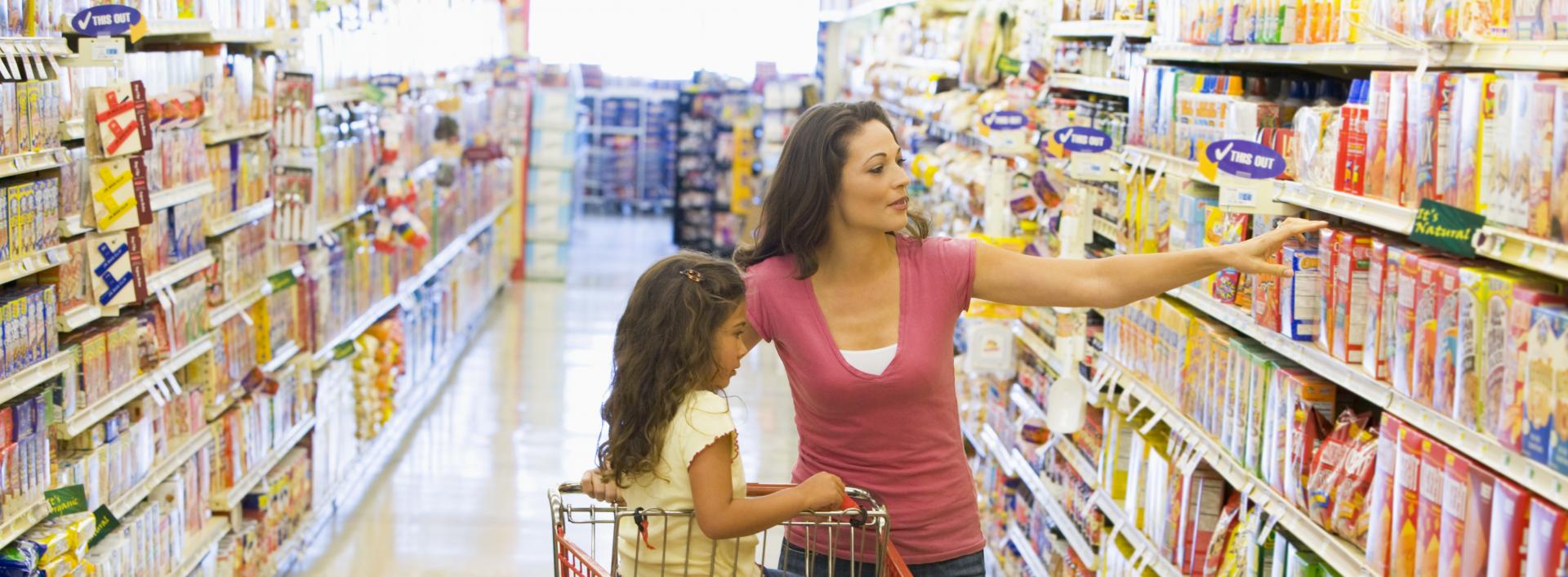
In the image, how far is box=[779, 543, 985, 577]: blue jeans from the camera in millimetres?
2785

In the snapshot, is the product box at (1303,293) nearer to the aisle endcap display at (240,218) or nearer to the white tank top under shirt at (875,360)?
the white tank top under shirt at (875,360)

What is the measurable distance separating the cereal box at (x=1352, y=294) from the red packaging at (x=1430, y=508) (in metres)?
0.32

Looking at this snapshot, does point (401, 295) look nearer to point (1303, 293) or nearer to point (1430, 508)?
point (1303, 293)

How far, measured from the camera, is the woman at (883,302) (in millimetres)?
2744

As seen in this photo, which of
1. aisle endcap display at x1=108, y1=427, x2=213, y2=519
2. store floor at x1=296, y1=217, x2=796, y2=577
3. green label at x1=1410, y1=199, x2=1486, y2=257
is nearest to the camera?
green label at x1=1410, y1=199, x2=1486, y2=257

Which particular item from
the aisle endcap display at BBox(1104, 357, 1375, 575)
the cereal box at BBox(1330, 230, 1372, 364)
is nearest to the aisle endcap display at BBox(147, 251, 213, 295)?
the aisle endcap display at BBox(1104, 357, 1375, 575)

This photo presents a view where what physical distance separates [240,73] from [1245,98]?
312 centimetres

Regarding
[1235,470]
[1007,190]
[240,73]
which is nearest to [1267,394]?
[1235,470]

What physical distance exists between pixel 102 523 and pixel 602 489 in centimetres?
180

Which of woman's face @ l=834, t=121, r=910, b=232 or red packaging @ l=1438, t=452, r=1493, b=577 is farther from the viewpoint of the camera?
woman's face @ l=834, t=121, r=910, b=232

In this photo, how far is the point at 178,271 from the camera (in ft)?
14.4

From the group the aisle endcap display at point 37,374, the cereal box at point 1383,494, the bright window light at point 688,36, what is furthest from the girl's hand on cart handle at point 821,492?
the bright window light at point 688,36

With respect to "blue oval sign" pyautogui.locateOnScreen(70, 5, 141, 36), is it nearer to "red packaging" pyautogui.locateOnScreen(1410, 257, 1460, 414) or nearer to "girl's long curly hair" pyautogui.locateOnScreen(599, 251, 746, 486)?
"girl's long curly hair" pyautogui.locateOnScreen(599, 251, 746, 486)

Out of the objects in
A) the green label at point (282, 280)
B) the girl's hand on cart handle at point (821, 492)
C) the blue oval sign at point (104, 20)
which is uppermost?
the blue oval sign at point (104, 20)
